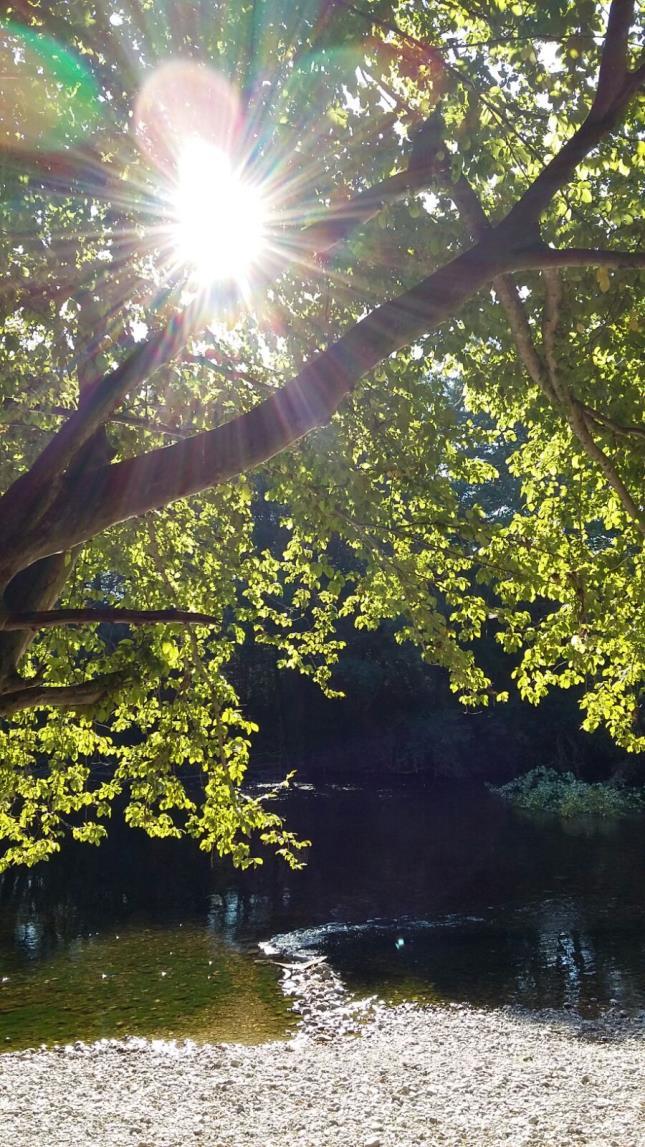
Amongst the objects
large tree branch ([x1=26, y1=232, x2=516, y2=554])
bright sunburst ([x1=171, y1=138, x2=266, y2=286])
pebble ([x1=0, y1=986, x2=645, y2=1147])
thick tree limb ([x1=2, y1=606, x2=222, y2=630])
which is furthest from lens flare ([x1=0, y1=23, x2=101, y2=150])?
pebble ([x1=0, y1=986, x2=645, y2=1147])

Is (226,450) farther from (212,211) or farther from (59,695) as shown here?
(212,211)

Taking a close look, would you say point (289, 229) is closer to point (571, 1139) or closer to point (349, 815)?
point (571, 1139)

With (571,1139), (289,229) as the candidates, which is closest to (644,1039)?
(571,1139)

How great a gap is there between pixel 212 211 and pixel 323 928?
16120 millimetres

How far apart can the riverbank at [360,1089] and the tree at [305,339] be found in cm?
377

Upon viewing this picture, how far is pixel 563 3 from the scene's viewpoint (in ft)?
20.0

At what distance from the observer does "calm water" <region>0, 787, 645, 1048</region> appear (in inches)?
595

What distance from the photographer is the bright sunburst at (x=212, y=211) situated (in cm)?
736

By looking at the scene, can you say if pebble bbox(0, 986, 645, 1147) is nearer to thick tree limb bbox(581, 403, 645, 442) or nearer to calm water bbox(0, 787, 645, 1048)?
calm water bbox(0, 787, 645, 1048)

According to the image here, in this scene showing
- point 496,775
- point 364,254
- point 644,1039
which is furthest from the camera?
point 496,775

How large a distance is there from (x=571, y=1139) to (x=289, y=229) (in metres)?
10.1

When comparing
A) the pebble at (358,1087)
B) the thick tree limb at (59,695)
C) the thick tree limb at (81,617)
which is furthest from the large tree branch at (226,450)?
the pebble at (358,1087)

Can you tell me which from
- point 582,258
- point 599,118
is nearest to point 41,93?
point 599,118

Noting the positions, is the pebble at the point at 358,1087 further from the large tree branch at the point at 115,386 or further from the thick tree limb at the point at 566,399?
the large tree branch at the point at 115,386
